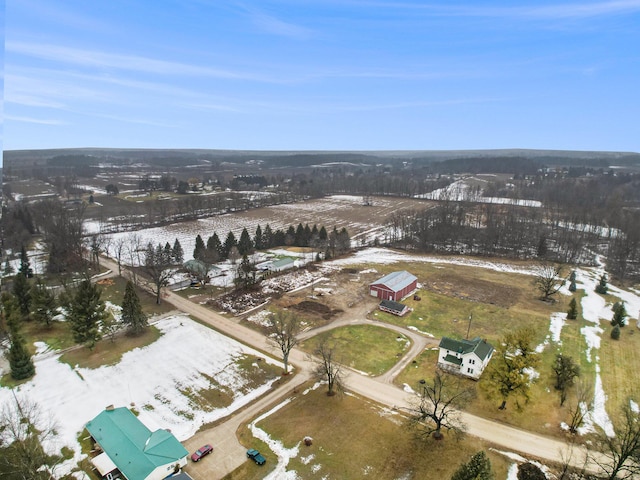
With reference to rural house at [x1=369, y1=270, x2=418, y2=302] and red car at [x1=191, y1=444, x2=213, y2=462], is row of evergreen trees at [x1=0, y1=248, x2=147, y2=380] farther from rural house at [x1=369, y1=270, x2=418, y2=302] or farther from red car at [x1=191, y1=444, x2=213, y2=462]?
rural house at [x1=369, y1=270, x2=418, y2=302]

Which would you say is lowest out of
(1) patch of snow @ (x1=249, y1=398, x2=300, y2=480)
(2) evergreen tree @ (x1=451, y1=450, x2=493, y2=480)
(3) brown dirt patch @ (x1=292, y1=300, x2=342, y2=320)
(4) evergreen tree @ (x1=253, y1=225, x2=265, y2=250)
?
(1) patch of snow @ (x1=249, y1=398, x2=300, y2=480)

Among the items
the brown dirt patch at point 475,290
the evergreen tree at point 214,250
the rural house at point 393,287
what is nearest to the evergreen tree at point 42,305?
the evergreen tree at point 214,250

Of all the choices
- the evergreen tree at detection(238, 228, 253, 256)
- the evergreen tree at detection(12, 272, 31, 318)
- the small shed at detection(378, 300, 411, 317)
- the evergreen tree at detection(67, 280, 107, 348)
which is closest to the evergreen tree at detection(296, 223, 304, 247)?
the evergreen tree at detection(238, 228, 253, 256)

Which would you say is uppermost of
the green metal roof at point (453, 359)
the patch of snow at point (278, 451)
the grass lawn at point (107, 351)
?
the green metal roof at point (453, 359)

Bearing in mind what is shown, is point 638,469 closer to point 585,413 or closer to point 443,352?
point 585,413

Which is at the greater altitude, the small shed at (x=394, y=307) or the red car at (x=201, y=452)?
the small shed at (x=394, y=307)

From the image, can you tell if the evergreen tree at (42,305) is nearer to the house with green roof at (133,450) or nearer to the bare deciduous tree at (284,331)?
the house with green roof at (133,450)

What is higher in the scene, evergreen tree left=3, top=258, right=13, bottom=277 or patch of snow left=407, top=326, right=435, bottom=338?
evergreen tree left=3, top=258, right=13, bottom=277
